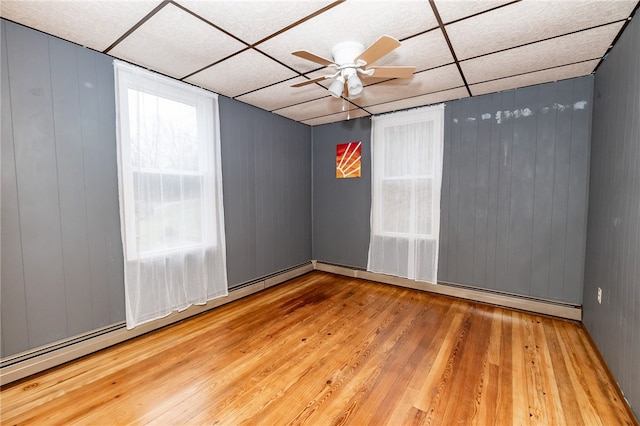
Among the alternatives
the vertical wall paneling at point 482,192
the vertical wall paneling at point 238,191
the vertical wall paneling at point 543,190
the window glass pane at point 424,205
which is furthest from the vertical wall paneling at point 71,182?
the vertical wall paneling at point 543,190

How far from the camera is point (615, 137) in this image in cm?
219

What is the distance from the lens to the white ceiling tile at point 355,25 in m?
1.79

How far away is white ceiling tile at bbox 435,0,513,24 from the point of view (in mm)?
1743

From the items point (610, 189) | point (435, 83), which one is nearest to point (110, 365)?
point (435, 83)

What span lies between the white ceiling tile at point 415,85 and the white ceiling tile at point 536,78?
348 mm

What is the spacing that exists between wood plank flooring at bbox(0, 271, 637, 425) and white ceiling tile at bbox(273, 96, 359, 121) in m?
2.74

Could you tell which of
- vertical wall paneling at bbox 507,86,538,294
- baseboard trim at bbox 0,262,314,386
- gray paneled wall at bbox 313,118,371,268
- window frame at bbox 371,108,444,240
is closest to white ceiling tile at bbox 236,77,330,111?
gray paneled wall at bbox 313,118,371,268

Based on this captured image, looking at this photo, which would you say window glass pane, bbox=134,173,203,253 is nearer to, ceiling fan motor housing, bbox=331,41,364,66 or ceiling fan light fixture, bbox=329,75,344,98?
ceiling fan light fixture, bbox=329,75,344,98

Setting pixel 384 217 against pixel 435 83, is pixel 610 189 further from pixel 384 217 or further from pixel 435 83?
pixel 384 217

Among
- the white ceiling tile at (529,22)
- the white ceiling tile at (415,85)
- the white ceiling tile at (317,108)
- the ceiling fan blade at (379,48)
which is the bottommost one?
the ceiling fan blade at (379,48)

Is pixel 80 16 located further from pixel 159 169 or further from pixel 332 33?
pixel 332 33

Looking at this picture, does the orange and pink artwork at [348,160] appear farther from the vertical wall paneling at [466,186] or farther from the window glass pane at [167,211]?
the window glass pane at [167,211]

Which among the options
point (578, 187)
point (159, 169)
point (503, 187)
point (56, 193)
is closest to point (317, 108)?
point (159, 169)

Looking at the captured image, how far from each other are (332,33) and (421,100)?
1.94 meters
